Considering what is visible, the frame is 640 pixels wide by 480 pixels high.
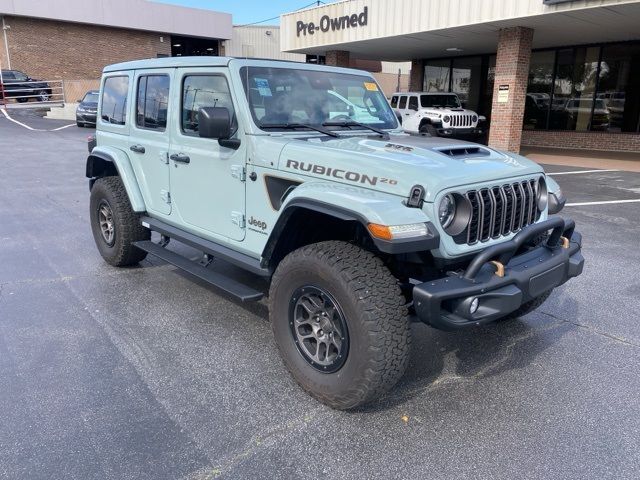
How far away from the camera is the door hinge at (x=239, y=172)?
3.63 metres

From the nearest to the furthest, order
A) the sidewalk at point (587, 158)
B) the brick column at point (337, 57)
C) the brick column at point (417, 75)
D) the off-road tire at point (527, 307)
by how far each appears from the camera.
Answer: the off-road tire at point (527, 307)
the sidewalk at point (587, 158)
the brick column at point (337, 57)
the brick column at point (417, 75)

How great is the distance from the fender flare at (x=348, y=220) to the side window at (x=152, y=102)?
5.82 feet

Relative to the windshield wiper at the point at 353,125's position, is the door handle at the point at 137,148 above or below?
below

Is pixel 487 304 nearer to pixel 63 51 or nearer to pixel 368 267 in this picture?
pixel 368 267

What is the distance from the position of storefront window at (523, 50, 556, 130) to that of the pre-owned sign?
255 inches

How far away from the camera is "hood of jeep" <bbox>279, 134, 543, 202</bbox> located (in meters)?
2.90

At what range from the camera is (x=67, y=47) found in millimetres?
34125

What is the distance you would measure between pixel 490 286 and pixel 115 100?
4.17 m

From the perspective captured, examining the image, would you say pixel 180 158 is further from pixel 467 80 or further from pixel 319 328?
pixel 467 80

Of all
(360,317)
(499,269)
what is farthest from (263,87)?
(499,269)

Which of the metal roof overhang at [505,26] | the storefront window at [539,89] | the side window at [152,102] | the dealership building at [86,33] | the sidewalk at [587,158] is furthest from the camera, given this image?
the dealership building at [86,33]

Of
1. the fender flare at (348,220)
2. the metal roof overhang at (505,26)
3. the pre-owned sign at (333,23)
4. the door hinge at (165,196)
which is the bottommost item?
the door hinge at (165,196)

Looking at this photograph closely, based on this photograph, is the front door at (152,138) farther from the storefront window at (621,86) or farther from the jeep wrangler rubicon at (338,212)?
the storefront window at (621,86)

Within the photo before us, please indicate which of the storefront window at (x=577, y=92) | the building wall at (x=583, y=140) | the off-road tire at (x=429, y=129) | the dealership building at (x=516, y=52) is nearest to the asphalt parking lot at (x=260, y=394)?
the dealership building at (x=516, y=52)
